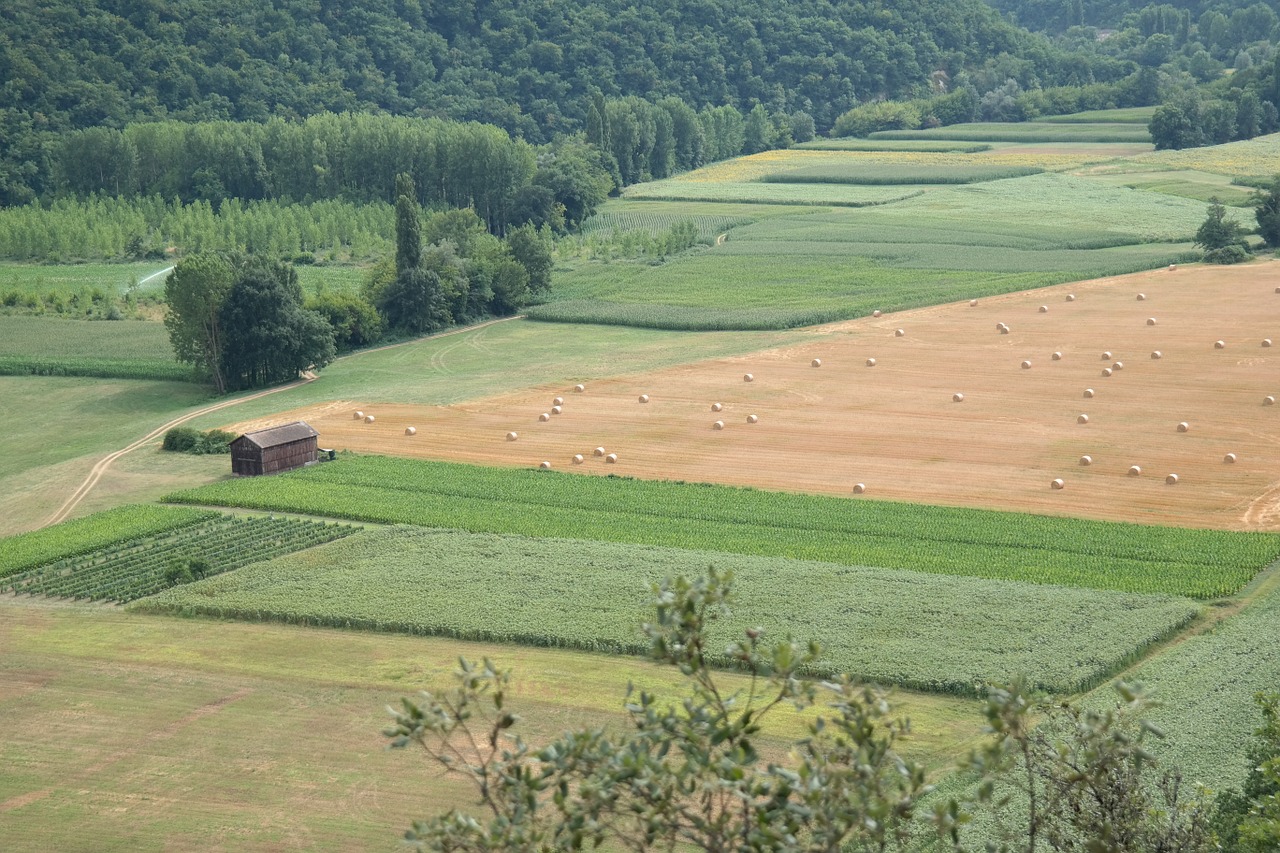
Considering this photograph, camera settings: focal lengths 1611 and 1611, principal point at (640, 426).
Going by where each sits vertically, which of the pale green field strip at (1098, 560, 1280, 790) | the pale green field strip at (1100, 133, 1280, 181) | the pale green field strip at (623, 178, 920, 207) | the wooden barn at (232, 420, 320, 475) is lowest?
the pale green field strip at (1098, 560, 1280, 790)

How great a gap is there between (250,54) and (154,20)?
1156cm

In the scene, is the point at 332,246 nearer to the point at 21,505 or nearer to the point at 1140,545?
the point at 21,505

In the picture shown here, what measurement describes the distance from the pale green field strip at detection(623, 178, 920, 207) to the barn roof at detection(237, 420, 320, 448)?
92.6 m

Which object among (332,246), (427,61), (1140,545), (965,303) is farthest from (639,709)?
(427,61)

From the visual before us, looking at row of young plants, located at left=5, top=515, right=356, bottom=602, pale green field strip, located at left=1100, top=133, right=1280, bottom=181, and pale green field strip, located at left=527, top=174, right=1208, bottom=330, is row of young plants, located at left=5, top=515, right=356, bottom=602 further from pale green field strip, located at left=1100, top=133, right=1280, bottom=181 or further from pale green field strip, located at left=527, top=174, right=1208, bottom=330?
pale green field strip, located at left=1100, top=133, right=1280, bottom=181

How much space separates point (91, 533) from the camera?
201ft

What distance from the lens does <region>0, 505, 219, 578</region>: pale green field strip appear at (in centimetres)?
5834

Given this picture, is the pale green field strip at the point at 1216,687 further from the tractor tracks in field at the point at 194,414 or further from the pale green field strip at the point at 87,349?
the pale green field strip at the point at 87,349

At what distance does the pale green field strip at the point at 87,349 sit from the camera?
9215cm

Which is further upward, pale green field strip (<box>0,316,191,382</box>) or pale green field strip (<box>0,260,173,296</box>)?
pale green field strip (<box>0,260,173,296</box>)

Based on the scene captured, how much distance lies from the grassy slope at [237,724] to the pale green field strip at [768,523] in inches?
469

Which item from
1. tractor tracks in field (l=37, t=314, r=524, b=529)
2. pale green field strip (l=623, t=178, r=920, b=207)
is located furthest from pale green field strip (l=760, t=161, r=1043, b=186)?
tractor tracks in field (l=37, t=314, r=524, b=529)

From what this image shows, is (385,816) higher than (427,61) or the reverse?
the reverse

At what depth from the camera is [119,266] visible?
130m
